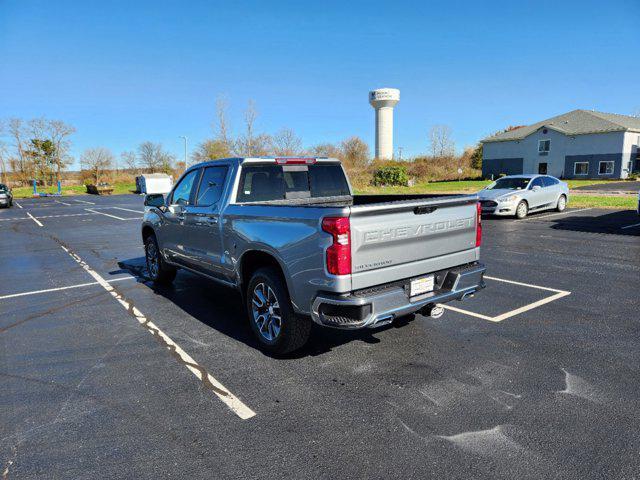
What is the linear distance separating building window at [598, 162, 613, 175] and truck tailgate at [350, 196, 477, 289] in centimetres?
4948

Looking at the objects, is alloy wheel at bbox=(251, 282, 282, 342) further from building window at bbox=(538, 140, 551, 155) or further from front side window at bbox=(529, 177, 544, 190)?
building window at bbox=(538, 140, 551, 155)

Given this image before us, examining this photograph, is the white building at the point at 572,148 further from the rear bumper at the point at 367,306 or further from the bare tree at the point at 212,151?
the rear bumper at the point at 367,306

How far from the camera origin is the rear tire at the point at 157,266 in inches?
278

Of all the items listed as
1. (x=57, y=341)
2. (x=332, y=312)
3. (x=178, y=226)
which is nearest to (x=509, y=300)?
(x=332, y=312)

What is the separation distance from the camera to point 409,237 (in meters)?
3.94

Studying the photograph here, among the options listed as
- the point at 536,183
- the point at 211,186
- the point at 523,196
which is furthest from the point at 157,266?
the point at 536,183

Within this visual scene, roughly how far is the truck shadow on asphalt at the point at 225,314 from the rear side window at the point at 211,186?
1.22 m

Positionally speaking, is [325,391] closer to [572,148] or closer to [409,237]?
[409,237]

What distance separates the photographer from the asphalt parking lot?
110 inches

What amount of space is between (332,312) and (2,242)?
13.9 m

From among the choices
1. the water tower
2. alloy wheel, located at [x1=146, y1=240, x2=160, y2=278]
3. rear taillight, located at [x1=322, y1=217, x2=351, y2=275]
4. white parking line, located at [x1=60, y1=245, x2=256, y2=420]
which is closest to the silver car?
alloy wheel, located at [x1=146, y1=240, x2=160, y2=278]

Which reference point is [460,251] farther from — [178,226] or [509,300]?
[178,226]

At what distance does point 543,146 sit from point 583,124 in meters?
4.44

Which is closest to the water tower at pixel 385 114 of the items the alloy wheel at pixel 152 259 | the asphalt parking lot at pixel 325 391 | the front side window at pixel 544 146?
the front side window at pixel 544 146
